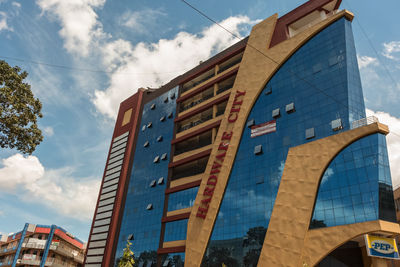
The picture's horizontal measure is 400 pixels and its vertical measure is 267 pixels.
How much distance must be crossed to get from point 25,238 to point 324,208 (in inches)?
2705

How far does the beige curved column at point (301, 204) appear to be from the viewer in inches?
1024

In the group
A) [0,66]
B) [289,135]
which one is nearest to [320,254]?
[289,135]

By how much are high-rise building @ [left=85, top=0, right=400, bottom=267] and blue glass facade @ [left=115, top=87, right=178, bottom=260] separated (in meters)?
0.22

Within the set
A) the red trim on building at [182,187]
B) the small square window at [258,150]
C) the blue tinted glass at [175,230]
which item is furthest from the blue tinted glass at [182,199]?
the small square window at [258,150]

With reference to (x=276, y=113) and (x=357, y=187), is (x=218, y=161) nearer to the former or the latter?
(x=276, y=113)

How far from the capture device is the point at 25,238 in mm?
70250

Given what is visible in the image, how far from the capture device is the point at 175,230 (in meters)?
41.4

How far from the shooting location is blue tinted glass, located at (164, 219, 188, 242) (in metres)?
40.2

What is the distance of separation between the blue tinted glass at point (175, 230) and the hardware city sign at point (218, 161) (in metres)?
3.97

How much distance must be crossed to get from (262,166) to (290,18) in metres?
20.5

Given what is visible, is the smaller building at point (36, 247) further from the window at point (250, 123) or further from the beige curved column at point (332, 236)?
the beige curved column at point (332, 236)

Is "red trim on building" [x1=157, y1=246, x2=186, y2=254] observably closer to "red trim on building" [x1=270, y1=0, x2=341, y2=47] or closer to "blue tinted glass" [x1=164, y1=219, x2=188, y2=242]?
"blue tinted glass" [x1=164, y1=219, x2=188, y2=242]

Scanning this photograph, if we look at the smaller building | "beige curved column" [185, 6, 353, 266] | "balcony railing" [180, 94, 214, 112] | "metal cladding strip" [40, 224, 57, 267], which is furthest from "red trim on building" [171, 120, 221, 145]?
the smaller building

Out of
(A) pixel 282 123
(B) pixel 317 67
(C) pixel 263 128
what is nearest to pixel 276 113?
(A) pixel 282 123
